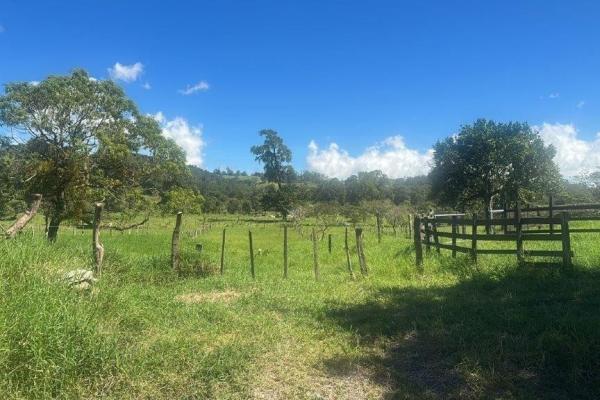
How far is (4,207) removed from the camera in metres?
18.3

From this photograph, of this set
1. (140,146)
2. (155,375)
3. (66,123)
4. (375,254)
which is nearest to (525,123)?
(375,254)

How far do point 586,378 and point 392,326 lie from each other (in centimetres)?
→ 284

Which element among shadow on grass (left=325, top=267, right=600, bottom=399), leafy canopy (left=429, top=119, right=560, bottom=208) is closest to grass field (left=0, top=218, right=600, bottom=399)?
shadow on grass (left=325, top=267, right=600, bottom=399)

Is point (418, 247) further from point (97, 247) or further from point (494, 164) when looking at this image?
point (494, 164)

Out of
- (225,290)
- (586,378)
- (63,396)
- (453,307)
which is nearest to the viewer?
(63,396)

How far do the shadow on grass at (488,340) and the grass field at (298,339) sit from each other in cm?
2

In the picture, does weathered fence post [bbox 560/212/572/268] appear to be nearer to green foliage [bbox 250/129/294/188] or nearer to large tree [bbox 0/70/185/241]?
large tree [bbox 0/70/185/241]

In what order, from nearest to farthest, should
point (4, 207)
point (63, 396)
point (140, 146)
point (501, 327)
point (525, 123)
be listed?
point (63, 396) → point (501, 327) → point (4, 207) → point (140, 146) → point (525, 123)

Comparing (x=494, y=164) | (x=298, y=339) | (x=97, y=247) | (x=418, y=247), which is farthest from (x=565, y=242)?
(x=494, y=164)

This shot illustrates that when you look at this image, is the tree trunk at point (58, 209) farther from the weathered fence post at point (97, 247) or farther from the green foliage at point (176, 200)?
the weathered fence post at point (97, 247)

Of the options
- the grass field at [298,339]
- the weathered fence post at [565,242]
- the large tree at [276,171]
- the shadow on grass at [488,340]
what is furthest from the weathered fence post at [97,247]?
the large tree at [276,171]

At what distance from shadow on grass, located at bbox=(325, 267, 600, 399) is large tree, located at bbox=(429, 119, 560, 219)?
91.9 ft

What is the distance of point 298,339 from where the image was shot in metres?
6.91

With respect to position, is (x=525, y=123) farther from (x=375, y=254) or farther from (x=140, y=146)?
(x=140, y=146)
